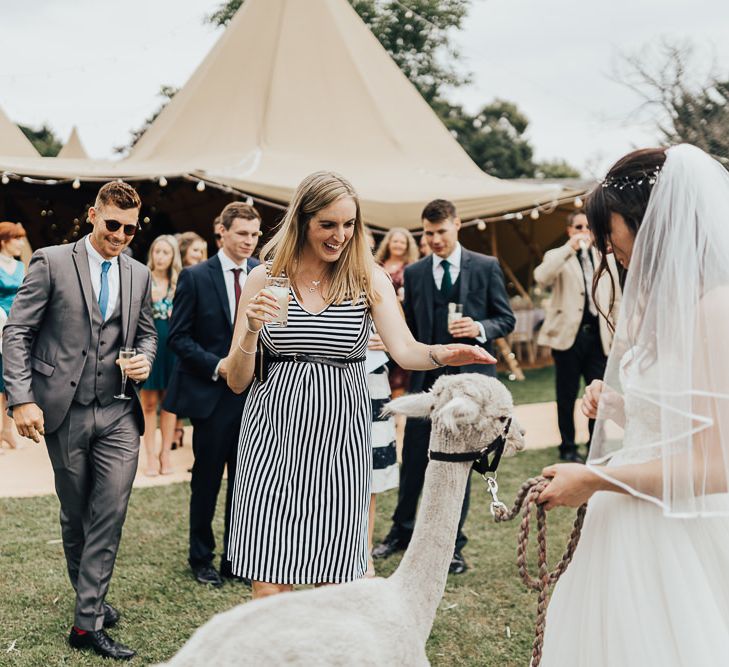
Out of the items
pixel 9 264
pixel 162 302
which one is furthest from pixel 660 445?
pixel 9 264

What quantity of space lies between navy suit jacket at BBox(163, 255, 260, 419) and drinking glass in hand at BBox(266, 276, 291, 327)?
227 centimetres

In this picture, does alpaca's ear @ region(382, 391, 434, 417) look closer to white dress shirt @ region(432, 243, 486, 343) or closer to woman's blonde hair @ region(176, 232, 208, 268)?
white dress shirt @ region(432, 243, 486, 343)

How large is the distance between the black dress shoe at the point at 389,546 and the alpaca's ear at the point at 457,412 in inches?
137

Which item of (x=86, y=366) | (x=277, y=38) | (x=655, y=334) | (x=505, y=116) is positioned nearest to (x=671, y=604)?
(x=655, y=334)

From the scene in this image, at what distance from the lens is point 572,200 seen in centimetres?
1430

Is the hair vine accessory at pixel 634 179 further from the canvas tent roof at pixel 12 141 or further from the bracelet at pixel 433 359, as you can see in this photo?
the canvas tent roof at pixel 12 141

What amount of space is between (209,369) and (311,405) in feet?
7.04

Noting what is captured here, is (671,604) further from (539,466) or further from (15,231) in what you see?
(15,231)

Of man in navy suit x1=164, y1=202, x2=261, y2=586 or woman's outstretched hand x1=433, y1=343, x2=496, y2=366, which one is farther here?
man in navy suit x1=164, y1=202, x2=261, y2=586

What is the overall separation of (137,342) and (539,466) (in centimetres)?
517

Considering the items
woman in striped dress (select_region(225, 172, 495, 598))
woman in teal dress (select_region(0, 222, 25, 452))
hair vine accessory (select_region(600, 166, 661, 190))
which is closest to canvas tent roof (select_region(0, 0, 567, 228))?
woman in teal dress (select_region(0, 222, 25, 452))

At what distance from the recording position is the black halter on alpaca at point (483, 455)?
2666mm

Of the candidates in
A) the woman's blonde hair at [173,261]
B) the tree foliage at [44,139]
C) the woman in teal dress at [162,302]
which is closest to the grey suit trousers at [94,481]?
the woman in teal dress at [162,302]

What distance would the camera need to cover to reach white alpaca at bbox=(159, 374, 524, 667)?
2.04m
